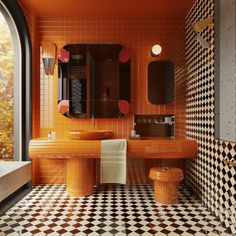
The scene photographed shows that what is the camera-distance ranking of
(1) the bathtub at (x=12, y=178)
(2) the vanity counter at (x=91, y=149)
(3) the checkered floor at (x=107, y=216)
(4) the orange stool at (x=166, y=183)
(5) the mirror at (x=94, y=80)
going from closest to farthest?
(1) the bathtub at (x=12, y=178), (3) the checkered floor at (x=107, y=216), (4) the orange stool at (x=166, y=183), (2) the vanity counter at (x=91, y=149), (5) the mirror at (x=94, y=80)

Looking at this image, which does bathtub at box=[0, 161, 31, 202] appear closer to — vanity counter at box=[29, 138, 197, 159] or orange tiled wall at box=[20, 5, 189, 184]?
vanity counter at box=[29, 138, 197, 159]

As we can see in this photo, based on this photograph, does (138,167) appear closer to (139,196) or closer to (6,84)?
(139,196)

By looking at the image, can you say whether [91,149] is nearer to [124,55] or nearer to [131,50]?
[124,55]

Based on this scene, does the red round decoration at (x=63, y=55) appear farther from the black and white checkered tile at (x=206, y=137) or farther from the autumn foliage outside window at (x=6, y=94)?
the black and white checkered tile at (x=206, y=137)

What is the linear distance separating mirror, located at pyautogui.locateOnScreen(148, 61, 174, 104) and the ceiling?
2.46 feet

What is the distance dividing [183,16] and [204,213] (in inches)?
115

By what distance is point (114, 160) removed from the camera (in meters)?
3.11

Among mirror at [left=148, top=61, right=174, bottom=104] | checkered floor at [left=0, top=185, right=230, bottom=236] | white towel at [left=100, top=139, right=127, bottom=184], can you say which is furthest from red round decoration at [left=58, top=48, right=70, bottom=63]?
checkered floor at [left=0, top=185, right=230, bottom=236]

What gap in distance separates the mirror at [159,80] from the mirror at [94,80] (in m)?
0.38

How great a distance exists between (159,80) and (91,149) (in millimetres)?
1640

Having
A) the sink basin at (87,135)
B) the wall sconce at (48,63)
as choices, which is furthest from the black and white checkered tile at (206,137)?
the wall sconce at (48,63)

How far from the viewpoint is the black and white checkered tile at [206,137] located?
235 cm

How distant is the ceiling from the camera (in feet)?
10.8

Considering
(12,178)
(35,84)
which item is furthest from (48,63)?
(12,178)
